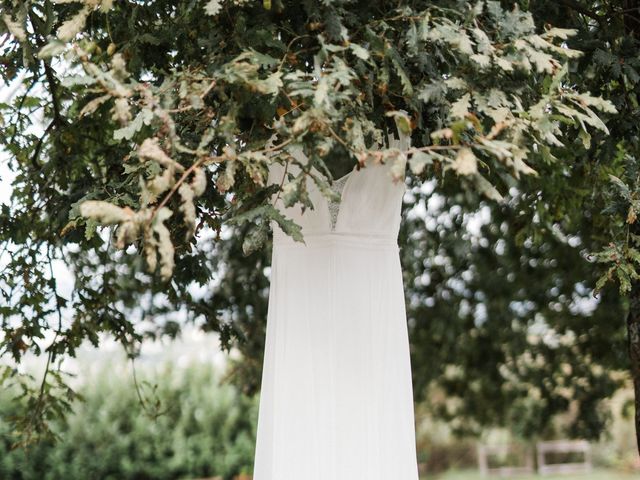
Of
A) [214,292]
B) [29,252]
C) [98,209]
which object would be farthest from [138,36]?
[214,292]

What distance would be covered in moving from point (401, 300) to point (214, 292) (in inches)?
167

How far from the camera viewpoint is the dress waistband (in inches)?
136

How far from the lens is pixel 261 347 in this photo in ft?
28.0

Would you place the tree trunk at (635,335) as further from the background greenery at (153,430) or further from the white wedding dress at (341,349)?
the background greenery at (153,430)

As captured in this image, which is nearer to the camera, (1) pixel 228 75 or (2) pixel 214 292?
(1) pixel 228 75

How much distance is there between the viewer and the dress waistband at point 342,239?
11.3 feet

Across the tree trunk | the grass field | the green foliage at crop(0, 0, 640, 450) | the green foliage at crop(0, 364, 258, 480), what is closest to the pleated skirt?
the green foliage at crop(0, 0, 640, 450)

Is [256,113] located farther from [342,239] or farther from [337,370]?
[337,370]

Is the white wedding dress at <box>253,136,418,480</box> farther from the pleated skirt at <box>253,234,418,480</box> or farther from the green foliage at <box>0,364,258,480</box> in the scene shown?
the green foliage at <box>0,364,258,480</box>

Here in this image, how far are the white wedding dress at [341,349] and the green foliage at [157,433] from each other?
7.62 metres

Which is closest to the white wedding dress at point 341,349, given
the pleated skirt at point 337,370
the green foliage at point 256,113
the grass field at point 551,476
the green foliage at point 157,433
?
the pleated skirt at point 337,370

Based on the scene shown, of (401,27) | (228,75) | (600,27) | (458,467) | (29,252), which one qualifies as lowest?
(458,467)

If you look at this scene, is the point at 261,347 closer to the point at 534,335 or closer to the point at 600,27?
the point at 534,335

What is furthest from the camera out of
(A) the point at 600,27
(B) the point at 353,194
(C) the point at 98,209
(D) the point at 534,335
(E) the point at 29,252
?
(D) the point at 534,335
